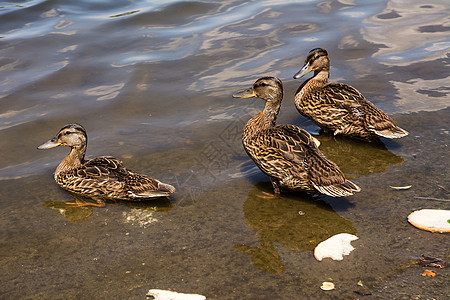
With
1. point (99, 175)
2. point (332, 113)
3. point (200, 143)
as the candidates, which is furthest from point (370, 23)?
point (99, 175)

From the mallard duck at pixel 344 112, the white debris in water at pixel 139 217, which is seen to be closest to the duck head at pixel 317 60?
the mallard duck at pixel 344 112

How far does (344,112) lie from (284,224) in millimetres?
2325

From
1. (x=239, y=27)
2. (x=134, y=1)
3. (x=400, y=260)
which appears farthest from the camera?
(x=134, y=1)

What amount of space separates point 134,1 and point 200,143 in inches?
273

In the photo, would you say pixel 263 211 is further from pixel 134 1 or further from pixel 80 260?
pixel 134 1

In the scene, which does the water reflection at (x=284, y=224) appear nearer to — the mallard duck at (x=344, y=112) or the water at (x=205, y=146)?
the water at (x=205, y=146)

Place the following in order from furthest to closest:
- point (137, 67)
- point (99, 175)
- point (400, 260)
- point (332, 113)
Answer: point (137, 67) → point (332, 113) → point (99, 175) → point (400, 260)

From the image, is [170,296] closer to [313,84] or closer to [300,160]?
[300,160]

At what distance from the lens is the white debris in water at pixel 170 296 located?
399 centimetres

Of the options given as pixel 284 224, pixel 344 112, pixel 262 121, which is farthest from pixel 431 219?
pixel 344 112

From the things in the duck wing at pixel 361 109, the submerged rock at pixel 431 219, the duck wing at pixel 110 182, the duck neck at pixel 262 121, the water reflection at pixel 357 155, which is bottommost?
the water reflection at pixel 357 155

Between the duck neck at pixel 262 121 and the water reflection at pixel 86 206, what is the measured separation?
3.97ft

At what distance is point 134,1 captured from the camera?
493 inches

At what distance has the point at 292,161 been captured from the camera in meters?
5.48
